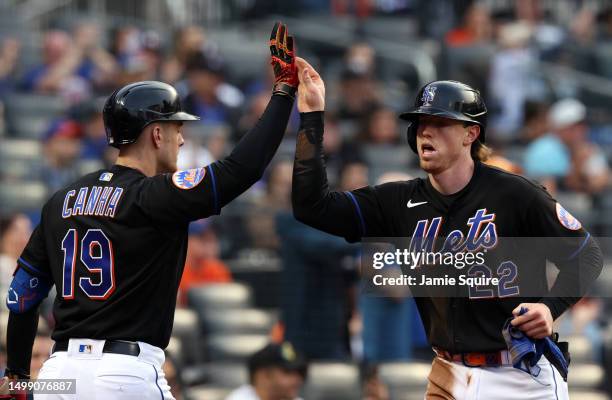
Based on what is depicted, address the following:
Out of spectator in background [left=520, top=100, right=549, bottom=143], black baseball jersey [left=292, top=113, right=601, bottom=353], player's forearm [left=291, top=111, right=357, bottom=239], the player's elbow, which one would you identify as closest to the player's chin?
black baseball jersey [left=292, top=113, right=601, bottom=353]

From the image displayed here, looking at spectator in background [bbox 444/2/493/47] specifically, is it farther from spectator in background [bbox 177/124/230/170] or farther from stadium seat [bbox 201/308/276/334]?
stadium seat [bbox 201/308/276/334]

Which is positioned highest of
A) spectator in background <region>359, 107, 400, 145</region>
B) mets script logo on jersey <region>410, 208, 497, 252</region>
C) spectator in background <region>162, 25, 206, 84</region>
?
spectator in background <region>162, 25, 206, 84</region>

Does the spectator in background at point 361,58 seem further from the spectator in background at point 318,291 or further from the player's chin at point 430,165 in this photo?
the player's chin at point 430,165

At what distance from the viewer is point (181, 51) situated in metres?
12.3

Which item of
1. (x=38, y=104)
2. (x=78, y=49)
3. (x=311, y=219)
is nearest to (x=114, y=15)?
(x=78, y=49)

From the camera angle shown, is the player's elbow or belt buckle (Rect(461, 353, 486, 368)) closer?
belt buckle (Rect(461, 353, 486, 368))

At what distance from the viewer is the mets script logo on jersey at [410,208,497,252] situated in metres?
4.98

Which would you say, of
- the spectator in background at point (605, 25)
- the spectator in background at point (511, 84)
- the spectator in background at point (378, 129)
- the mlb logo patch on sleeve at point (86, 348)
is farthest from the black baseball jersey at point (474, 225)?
the spectator in background at point (605, 25)

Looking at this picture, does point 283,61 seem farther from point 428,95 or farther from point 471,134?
point 471,134

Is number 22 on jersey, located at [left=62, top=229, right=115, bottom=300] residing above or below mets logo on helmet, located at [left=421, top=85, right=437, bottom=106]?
below

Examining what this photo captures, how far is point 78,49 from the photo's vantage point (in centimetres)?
1222

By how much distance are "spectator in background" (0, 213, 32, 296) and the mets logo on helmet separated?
4229mm

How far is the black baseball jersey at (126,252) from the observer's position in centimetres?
A: 471

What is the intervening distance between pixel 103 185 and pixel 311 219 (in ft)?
2.85
